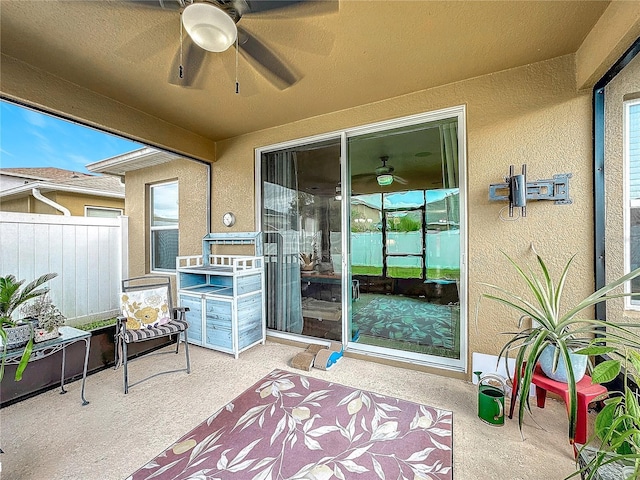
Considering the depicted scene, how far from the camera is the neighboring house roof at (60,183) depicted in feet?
8.04

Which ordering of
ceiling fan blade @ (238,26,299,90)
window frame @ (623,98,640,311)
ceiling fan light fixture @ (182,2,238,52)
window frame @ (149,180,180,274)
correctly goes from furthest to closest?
1. window frame @ (149,180,180,274)
2. window frame @ (623,98,640,311)
3. ceiling fan blade @ (238,26,299,90)
4. ceiling fan light fixture @ (182,2,238,52)

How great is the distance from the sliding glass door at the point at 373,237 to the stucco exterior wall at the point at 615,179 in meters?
0.95

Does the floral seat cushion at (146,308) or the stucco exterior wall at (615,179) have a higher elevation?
the stucco exterior wall at (615,179)

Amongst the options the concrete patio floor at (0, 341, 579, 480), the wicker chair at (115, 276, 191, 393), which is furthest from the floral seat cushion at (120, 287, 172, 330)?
the concrete patio floor at (0, 341, 579, 480)

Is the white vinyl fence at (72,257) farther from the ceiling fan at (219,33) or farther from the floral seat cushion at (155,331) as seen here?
the ceiling fan at (219,33)

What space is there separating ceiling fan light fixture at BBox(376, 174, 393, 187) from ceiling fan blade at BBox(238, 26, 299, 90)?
5.62 ft

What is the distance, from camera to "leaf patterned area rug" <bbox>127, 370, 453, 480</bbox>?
1.48 metres

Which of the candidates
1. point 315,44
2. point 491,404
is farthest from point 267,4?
point 491,404

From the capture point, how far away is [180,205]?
4152 millimetres

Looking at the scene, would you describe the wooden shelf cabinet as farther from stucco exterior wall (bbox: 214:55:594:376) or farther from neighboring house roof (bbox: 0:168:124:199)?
stucco exterior wall (bbox: 214:55:594:376)

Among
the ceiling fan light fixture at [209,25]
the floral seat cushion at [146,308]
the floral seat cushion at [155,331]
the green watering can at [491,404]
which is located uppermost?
the ceiling fan light fixture at [209,25]

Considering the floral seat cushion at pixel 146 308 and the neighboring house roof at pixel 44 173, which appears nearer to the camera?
the neighboring house roof at pixel 44 173

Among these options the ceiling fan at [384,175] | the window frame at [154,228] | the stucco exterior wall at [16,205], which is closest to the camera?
the stucco exterior wall at [16,205]

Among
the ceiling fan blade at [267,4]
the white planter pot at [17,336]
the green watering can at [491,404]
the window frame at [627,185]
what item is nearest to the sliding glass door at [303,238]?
the green watering can at [491,404]
